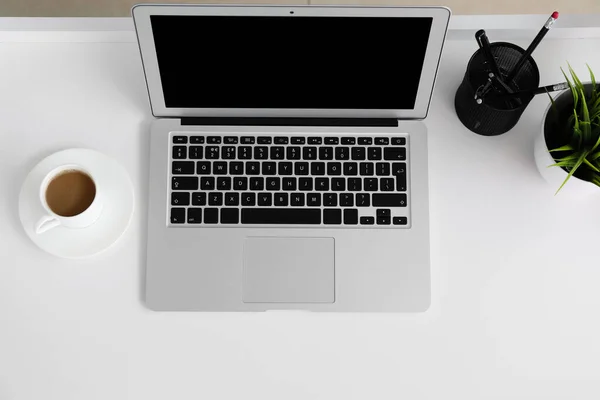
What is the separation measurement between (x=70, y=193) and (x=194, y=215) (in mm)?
178

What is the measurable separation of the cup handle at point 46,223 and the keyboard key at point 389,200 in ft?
1.49

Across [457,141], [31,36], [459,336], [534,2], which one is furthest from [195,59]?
[534,2]

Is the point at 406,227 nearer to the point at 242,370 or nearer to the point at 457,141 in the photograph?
the point at 457,141

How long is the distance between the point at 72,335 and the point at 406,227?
0.52m

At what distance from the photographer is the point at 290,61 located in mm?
754

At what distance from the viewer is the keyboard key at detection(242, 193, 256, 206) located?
0.80 m

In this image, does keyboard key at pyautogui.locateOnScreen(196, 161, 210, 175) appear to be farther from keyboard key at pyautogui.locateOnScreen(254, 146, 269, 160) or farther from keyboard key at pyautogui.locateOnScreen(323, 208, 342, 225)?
keyboard key at pyautogui.locateOnScreen(323, 208, 342, 225)

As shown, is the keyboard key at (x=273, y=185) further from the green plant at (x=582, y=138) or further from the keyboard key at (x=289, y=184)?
the green plant at (x=582, y=138)

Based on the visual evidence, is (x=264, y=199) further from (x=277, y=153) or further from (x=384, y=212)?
(x=384, y=212)

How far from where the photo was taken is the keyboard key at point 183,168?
807 mm

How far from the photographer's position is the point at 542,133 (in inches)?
30.7

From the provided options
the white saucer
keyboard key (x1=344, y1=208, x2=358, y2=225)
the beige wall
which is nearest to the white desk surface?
the white saucer

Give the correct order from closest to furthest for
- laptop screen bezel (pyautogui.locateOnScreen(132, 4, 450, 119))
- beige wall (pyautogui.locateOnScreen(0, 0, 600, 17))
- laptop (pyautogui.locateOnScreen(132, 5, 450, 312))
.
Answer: laptop screen bezel (pyautogui.locateOnScreen(132, 4, 450, 119)) → laptop (pyautogui.locateOnScreen(132, 5, 450, 312)) → beige wall (pyautogui.locateOnScreen(0, 0, 600, 17))

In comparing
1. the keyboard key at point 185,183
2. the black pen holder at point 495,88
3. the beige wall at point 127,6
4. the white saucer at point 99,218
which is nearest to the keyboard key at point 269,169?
the keyboard key at point 185,183
